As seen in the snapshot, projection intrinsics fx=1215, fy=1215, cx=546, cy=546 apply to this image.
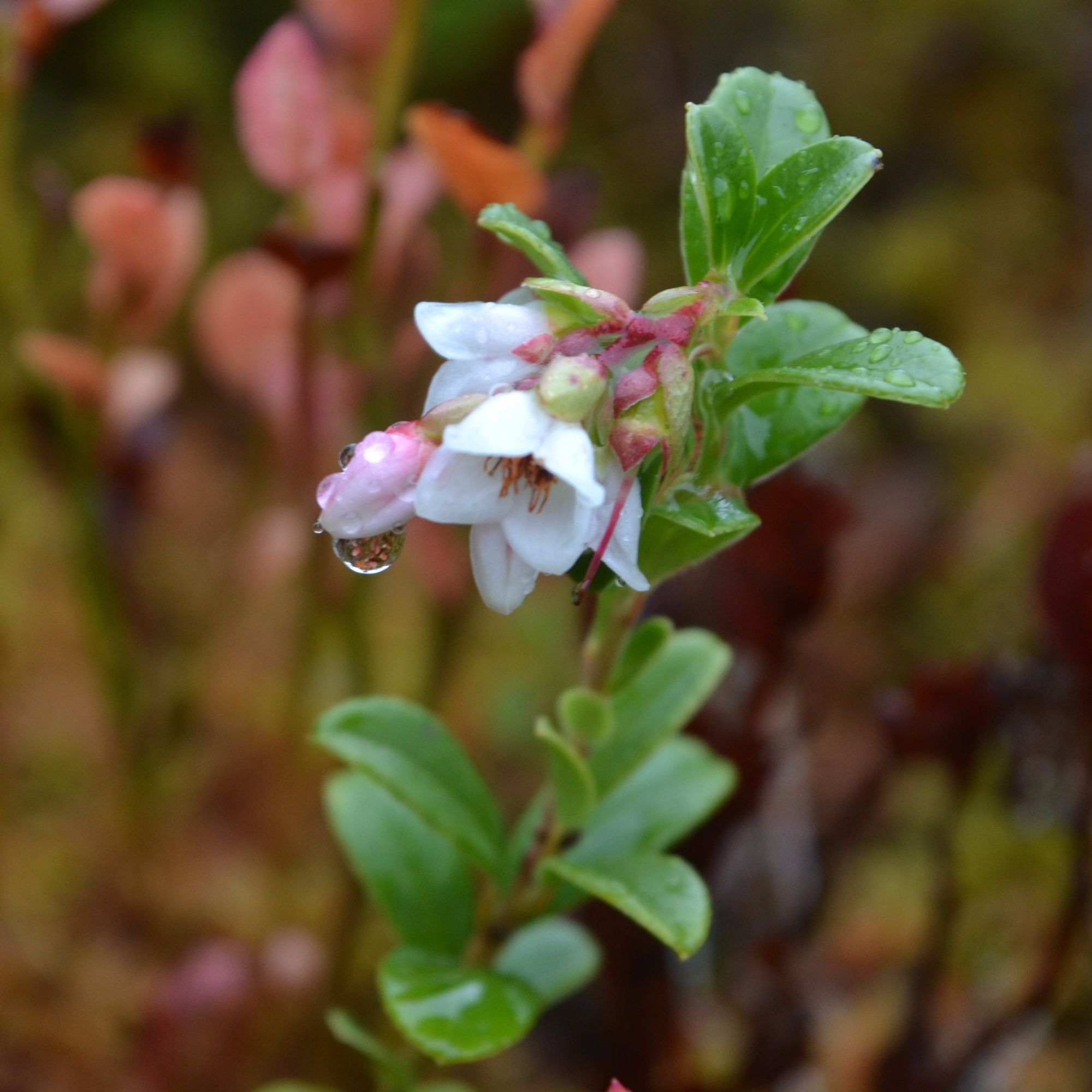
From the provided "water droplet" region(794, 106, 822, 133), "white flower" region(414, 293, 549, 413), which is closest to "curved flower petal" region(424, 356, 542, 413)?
"white flower" region(414, 293, 549, 413)

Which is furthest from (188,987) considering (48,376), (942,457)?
(942,457)

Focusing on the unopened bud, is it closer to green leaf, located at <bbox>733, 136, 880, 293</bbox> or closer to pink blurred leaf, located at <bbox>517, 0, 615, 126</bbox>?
green leaf, located at <bbox>733, 136, 880, 293</bbox>

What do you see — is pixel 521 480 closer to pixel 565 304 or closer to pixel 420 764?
pixel 565 304

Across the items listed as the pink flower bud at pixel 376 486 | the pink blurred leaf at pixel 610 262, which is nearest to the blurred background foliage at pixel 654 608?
the pink blurred leaf at pixel 610 262

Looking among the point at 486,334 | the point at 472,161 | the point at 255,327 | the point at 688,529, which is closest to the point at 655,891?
the point at 688,529

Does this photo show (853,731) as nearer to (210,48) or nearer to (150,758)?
(150,758)

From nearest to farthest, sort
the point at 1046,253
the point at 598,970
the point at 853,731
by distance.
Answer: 1. the point at 598,970
2. the point at 853,731
3. the point at 1046,253
